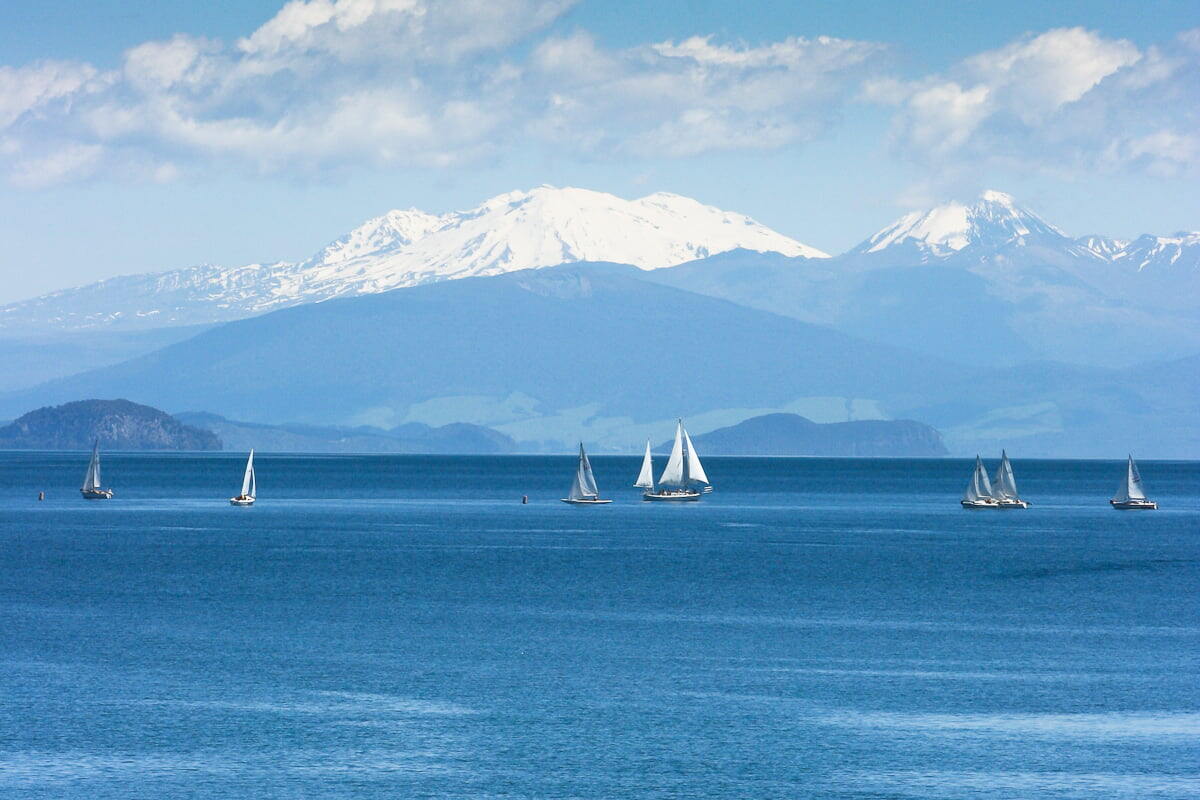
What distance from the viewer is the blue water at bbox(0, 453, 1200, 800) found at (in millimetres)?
56000

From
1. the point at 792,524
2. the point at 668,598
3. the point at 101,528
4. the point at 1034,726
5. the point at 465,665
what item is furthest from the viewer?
the point at 792,524

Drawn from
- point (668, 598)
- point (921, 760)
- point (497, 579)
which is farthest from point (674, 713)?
point (497, 579)

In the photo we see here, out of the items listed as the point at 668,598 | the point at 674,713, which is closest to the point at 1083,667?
the point at 674,713

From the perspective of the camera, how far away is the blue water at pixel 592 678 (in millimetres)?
56000

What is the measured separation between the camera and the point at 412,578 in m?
119

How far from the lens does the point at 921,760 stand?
58.1 m

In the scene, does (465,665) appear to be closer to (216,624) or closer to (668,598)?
(216,624)

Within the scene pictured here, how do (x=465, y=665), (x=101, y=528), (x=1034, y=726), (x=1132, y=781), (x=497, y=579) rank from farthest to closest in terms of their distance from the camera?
(x=101, y=528), (x=497, y=579), (x=465, y=665), (x=1034, y=726), (x=1132, y=781)

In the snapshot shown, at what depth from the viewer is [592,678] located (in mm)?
73250

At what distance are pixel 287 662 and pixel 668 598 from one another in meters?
34.7

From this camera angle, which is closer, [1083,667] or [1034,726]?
[1034,726]

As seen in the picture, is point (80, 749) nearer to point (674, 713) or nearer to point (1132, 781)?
point (674, 713)

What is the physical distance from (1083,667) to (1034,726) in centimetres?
1521

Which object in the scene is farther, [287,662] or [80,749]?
[287,662]
